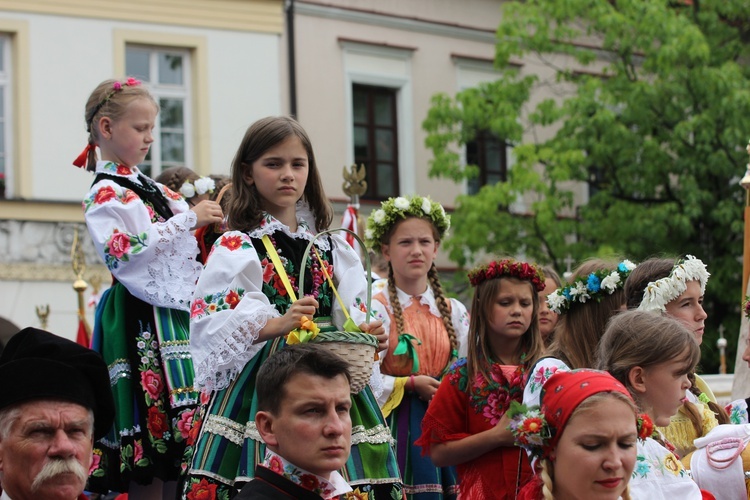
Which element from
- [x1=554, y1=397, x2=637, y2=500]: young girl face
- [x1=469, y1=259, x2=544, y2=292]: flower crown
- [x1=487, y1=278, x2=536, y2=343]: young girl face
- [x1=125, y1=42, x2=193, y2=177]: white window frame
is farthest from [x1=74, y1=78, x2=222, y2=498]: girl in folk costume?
[x1=125, y1=42, x2=193, y2=177]: white window frame

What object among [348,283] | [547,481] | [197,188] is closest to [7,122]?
[197,188]

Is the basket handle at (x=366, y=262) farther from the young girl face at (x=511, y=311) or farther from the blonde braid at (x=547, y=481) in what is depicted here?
the blonde braid at (x=547, y=481)

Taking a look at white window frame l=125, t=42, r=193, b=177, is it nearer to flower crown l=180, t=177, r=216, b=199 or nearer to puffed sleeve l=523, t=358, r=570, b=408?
flower crown l=180, t=177, r=216, b=199

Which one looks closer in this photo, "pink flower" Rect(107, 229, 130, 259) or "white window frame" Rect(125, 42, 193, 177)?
"pink flower" Rect(107, 229, 130, 259)

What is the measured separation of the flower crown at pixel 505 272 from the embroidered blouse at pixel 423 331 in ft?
2.34

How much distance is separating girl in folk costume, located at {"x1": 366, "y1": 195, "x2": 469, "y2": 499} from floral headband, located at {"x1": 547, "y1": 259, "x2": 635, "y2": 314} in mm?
1026

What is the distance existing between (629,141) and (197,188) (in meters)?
14.0

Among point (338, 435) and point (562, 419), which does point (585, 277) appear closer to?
point (562, 419)

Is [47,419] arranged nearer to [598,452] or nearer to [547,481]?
[547,481]

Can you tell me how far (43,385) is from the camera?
4.38 metres

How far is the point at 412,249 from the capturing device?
7312 mm

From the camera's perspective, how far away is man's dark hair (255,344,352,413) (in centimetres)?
464

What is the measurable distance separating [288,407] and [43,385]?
32.2 inches

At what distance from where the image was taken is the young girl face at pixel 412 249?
7309 mm
